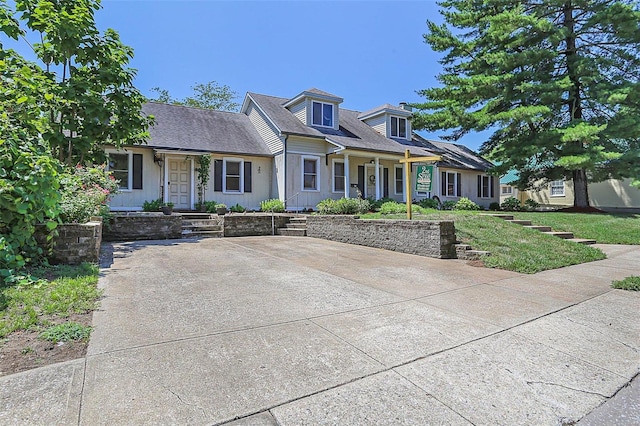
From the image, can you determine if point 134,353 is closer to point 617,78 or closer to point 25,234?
point 25,234

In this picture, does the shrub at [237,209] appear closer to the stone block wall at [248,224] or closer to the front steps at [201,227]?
the front steps at [201,227]

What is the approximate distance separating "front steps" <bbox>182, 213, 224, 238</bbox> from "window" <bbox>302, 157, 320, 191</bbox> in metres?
5.12

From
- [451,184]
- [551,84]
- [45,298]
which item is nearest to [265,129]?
[451,184]

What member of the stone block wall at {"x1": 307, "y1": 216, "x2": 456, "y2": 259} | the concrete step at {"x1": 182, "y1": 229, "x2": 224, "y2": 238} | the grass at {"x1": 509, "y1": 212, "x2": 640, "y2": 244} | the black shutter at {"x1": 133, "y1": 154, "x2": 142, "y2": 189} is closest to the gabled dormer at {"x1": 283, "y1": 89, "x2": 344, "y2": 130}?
the stone block wall at {"x1": 307, "y1": 216, "x2": 456, "y2": 259}

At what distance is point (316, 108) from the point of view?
17438mm

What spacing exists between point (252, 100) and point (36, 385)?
1743 centimetres

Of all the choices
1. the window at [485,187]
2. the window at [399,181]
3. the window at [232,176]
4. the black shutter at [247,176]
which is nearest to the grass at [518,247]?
the window at [399,181]

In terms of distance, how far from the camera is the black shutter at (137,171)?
44.5 feet

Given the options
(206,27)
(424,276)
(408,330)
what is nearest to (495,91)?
(206,27)

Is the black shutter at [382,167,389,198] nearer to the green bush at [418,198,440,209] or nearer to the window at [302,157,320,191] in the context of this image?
the green bush at [418,198,440,209]

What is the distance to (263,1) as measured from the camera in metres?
12.1

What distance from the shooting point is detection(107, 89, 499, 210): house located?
1388cm

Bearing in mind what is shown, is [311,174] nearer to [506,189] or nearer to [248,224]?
[248,224]

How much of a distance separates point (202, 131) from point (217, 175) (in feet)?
8.61
